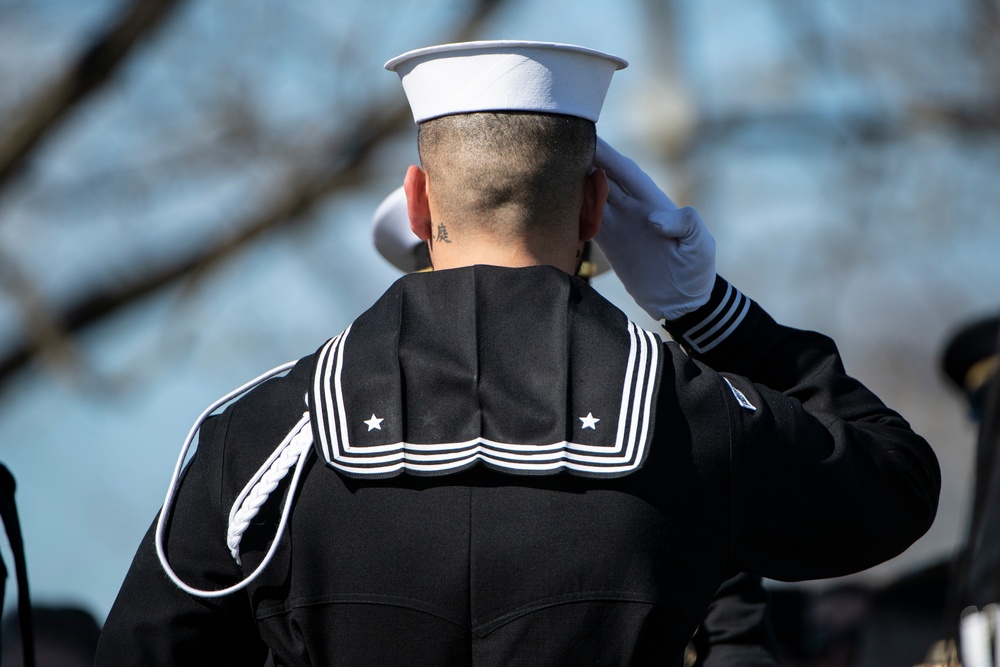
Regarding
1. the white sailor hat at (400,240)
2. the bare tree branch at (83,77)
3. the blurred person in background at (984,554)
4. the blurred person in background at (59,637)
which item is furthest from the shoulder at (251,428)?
the bare tree branch at (83,77)

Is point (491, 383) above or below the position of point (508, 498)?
above

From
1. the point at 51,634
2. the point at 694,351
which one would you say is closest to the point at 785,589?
the point at 51,634

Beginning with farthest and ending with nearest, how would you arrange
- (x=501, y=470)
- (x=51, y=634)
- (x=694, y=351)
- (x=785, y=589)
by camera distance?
1. (x=785, y=589)
2. (x=51, y=634)
3. (x=694, y=351)
4. (x=501, y=470)

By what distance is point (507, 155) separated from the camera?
1.92m

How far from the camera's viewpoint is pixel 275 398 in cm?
189

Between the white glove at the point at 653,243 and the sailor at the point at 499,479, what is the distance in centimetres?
18

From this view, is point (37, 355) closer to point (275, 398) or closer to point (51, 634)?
point (51, 634)

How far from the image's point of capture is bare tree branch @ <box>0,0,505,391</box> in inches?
280

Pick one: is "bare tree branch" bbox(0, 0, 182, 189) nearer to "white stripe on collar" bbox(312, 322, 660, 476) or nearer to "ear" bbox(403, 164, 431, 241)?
"ear" bbox(403, 164, 431, 241)

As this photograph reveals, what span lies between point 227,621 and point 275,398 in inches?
12.8

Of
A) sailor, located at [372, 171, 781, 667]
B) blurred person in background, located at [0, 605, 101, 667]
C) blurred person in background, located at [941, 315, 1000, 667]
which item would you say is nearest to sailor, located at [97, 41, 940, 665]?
blurred person in background, located at [941, 315, 1000, 667]

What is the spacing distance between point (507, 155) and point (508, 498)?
1.66 feet

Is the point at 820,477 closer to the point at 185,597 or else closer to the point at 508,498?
the point at 508,498

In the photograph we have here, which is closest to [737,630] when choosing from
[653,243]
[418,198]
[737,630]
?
[737,630]
